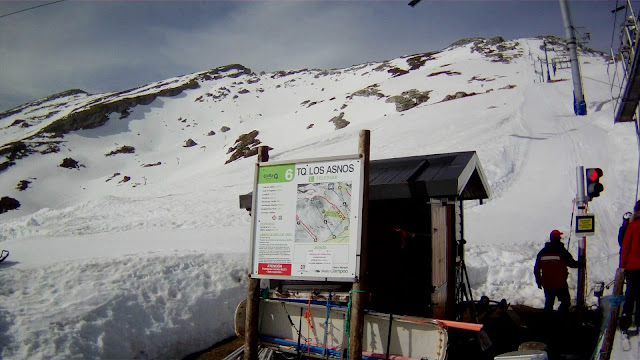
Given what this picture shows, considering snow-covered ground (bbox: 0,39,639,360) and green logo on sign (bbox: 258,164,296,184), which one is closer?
green logo on sign (bbox: 258,164,296,184)

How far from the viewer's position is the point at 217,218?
63.8 ft

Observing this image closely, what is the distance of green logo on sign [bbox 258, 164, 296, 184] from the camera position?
607cm

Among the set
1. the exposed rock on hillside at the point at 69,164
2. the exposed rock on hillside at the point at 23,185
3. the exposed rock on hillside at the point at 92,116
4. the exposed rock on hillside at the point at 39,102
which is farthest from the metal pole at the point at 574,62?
the exposed rock on hillside at the point at 39,102

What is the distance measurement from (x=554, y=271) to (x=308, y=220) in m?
4.99

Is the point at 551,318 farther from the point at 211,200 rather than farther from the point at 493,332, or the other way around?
the point at 211,200

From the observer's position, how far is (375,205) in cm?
747

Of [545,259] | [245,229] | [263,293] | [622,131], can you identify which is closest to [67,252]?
[245,229]

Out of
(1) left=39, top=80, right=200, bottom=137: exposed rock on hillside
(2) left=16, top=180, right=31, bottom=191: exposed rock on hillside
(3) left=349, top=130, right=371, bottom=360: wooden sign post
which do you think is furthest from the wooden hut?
(1) left=39, top=80, right=200, bottom=137: exposed rock on hillside

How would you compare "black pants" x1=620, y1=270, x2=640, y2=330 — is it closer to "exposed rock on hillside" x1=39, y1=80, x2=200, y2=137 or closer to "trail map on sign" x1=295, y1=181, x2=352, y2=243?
"trail map on sign" x1=295, y1=181, x2=352, y2=243

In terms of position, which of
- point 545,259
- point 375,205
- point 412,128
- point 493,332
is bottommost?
point 493,332

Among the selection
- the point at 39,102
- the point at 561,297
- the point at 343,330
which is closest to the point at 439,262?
the point at 343,330

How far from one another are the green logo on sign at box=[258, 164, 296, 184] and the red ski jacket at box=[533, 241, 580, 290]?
16.6ft

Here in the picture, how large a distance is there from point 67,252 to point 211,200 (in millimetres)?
11977

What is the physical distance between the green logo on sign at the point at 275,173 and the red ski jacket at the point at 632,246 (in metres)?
5.19
